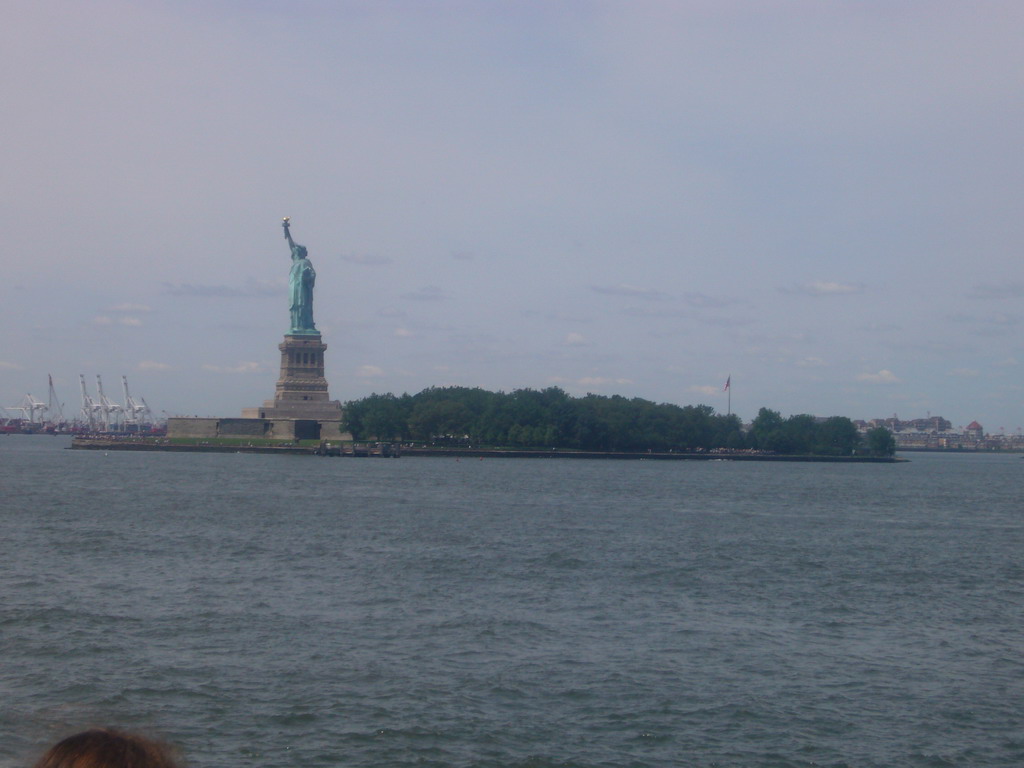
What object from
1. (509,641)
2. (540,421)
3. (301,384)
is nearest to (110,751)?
(509,641)

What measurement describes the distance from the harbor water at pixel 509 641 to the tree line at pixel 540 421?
71089 mm

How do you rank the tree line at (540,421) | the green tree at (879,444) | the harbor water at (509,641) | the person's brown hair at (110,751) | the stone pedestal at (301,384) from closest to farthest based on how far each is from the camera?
the person's brown hair at (110,751) → the harbor water at (509,641) → the stone pedestal at (301,384) → the tree line at (540,421) → the green tree at (879,444)

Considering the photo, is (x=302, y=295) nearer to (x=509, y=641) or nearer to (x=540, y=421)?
(x=540, y=421)

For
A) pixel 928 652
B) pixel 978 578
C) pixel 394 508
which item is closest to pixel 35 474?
pixel 394 508

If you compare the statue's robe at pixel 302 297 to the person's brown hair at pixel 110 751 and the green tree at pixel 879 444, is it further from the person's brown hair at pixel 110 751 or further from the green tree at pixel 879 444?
the person's brown hair at pixel 110 751

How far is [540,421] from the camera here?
11431 centimetres

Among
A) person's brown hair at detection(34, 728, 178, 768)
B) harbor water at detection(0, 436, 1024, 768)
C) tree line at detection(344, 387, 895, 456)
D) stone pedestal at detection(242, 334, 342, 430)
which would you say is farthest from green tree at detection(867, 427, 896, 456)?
person's brown hair at detection(34, 728, 178, 768)

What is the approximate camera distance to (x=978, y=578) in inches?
1090

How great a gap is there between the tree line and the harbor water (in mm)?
71089

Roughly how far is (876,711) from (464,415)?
98.1 m

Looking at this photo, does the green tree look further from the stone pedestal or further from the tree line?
the stone pedestal

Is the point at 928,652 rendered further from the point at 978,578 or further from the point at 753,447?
the point at 753,447

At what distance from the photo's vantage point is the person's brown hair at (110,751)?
7.95ft

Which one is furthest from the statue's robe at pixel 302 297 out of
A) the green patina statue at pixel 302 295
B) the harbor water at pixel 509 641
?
the harbor water at pixel 509 641
